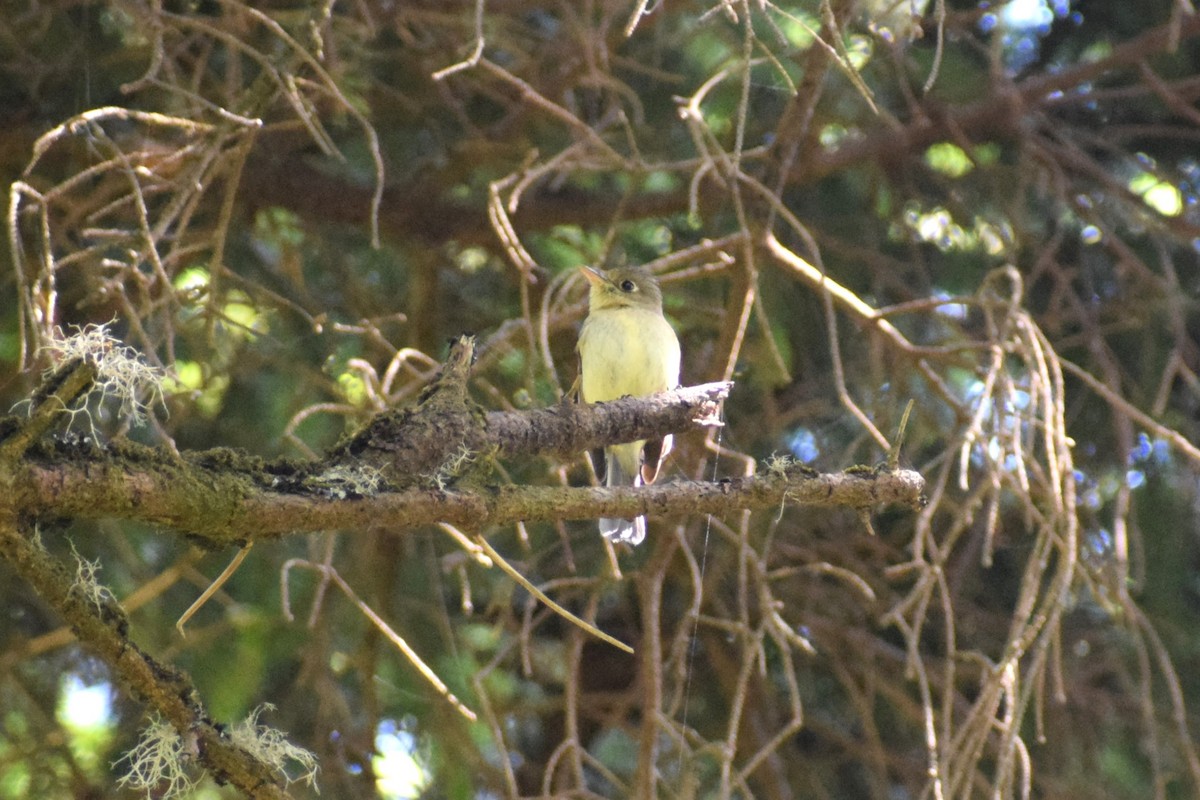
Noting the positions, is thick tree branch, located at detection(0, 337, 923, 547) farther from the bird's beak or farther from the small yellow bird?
the small yellow bird

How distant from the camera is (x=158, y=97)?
477cm

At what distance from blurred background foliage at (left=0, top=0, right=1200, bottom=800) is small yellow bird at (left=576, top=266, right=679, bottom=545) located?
0.56 ft

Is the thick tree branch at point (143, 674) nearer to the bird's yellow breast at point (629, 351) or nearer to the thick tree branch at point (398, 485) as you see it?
the thick tree branch at point (398, 485)

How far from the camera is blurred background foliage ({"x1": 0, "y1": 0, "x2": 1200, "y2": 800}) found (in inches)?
164

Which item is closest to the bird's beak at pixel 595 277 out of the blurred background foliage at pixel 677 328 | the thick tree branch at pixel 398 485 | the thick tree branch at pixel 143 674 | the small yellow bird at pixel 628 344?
the small yellow bird at pixel 628 344

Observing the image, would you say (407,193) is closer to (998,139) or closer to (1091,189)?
(998,139)

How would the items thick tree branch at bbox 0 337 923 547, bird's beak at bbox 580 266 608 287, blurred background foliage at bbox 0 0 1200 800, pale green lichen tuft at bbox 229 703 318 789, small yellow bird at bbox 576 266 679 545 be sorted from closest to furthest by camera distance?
thick tree branch at bbox 0 337 923 547 < pale green lichen tuft at bbox 229 703 318 789 < blurred background foliage at bbox 0 0 1200 800 < bird's beak at bbox 580 266 608 287 < small yellow bird at bbox 576 266 679 545

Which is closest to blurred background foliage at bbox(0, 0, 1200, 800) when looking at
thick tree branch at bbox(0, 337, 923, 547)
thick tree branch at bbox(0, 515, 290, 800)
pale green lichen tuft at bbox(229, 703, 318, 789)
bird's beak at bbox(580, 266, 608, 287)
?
bird's beak at bbox(580, 266, 608, 287)

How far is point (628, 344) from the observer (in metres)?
4.69

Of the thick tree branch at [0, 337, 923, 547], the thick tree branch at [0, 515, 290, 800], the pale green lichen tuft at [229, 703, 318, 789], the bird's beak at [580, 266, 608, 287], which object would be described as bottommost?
the bird's beak at [580, 266, 608, 287]

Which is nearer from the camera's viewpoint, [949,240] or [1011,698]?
[1011,698]

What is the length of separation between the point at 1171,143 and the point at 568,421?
3.57 meters

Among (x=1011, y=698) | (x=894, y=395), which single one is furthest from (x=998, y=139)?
(x=1011, y=698)

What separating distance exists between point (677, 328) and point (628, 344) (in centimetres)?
76
